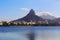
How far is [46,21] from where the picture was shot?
11.8 metres

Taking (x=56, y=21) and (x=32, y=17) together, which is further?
(x=32, y=17)

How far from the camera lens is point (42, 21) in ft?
39.4

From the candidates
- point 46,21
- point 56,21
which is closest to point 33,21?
point 46,21

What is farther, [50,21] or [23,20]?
[23,20]

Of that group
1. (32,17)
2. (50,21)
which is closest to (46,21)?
(50,21)

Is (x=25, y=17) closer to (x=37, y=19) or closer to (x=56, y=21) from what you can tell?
(x=37, y=19)

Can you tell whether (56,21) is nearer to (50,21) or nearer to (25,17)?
(50,21)

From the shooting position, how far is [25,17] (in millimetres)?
12234

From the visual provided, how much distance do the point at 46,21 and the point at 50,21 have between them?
0.27 meters

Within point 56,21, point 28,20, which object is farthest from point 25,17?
point 56,21

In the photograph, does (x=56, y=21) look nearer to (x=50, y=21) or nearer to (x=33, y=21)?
(x=50, y=21)

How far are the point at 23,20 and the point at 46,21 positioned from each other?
1.64 m

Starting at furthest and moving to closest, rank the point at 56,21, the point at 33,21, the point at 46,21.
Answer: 1. the point at 33,21
2. the point at 46,21
3. the point at 56,21

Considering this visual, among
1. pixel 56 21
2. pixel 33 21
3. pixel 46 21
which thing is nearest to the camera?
pixel 56 21
